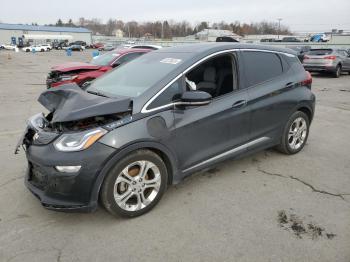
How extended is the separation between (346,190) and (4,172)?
14.3ft

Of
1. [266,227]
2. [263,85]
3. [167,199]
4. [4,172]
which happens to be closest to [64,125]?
[167,199]

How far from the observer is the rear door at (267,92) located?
4234 mm

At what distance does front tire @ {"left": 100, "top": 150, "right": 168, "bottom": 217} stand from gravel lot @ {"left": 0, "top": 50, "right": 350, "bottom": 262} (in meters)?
0.14

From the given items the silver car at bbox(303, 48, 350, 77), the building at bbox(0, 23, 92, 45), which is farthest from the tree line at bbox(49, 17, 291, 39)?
the silver car at bbox(303, 48, 350, 77)

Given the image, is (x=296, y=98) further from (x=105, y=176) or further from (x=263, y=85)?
(x=105, y=176)

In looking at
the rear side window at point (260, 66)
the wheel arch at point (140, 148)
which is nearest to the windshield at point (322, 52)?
the rear side window at point (260, 66)

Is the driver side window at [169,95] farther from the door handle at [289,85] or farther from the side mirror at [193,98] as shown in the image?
the door handle at [289,85]

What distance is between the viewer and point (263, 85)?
4.37 meters

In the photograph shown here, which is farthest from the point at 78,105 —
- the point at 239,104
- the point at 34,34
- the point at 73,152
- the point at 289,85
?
the point at 34,34

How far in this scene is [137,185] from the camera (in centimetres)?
330

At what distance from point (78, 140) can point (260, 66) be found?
8.68 feet

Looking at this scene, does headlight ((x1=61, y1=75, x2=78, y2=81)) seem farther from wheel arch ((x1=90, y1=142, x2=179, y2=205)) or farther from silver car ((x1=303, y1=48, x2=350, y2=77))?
Answer: silver car ((x1=303, y1=48, x2=350, y2=77))

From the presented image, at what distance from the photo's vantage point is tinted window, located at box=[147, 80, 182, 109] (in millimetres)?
3366

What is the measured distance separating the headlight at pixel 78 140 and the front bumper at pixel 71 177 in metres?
0.04
